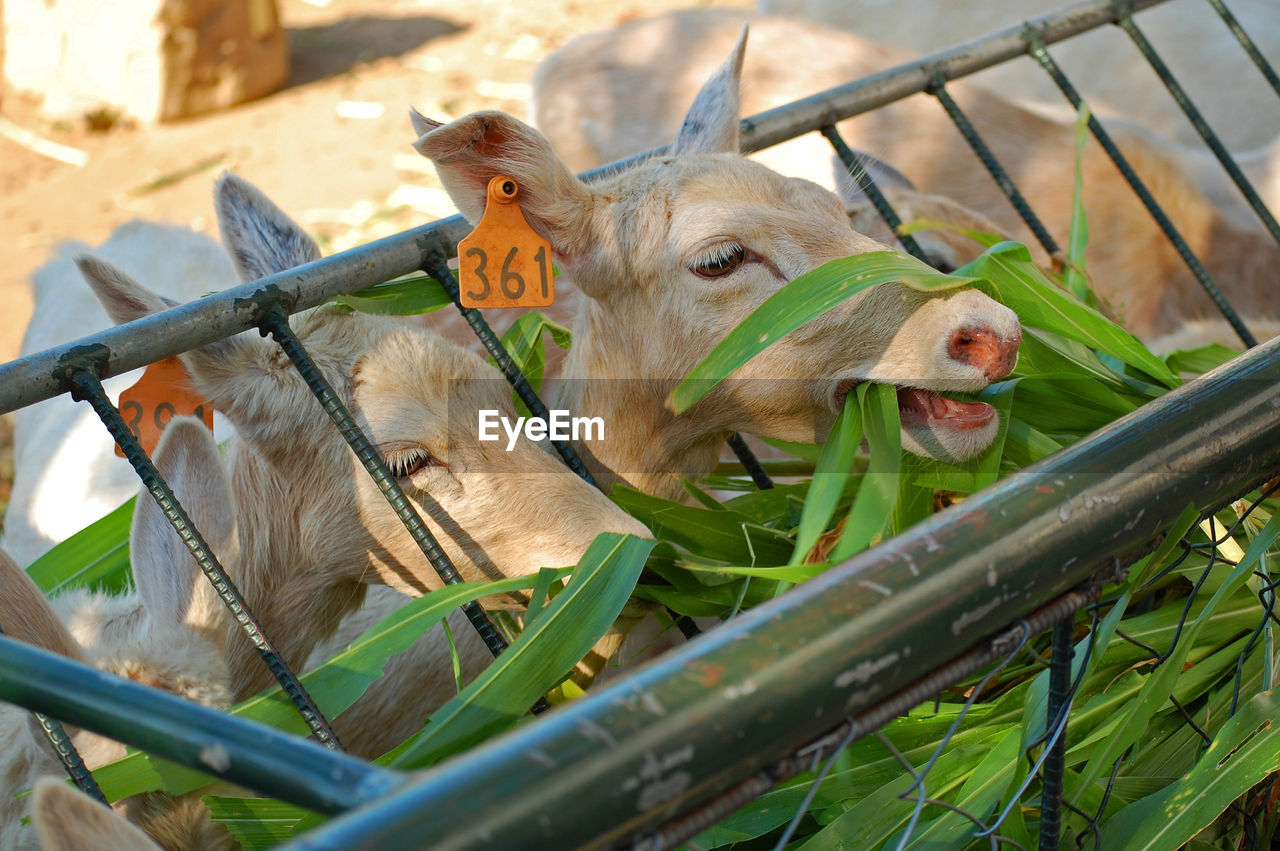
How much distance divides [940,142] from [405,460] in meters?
3.54

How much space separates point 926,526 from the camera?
1.08m

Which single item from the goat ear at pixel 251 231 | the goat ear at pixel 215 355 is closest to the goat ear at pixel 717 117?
the goat ear at pixel 251 231

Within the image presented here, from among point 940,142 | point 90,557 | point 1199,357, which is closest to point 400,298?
point 90,557

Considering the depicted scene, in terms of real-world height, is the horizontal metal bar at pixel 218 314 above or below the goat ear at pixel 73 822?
above

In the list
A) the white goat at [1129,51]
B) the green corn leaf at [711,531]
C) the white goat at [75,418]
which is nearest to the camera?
the green corn leaf at [711,531]

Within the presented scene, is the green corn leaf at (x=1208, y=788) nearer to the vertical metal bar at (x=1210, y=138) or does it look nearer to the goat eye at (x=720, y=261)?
the goat eye at (x=720, y=261)

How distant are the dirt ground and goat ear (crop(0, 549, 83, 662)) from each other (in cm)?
487

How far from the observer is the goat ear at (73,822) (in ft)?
3.18

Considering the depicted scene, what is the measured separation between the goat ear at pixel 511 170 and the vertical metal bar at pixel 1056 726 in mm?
1247

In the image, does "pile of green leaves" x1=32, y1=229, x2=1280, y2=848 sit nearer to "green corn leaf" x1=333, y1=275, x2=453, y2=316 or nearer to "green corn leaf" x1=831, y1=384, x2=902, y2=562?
"green corn leaf" x1=831, y1=384, x2=902, y2=562

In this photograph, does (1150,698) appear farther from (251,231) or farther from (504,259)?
(251,231)

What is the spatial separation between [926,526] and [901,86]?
1.87 metres

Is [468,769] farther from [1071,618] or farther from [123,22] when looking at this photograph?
[123,22]

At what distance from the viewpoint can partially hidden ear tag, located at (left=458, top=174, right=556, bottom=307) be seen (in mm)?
2100
